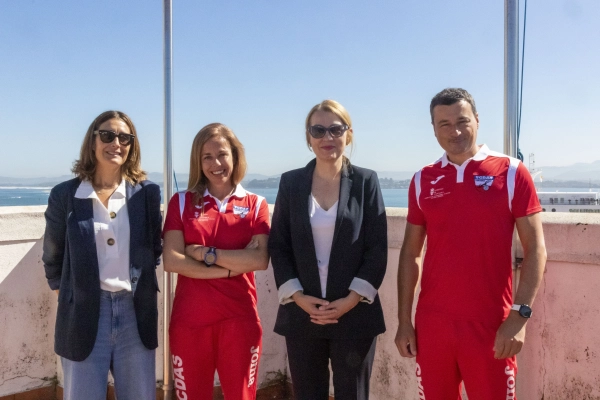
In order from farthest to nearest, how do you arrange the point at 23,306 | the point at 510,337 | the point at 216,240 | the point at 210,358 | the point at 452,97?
1. the point at 23,306
2. the point at 216,240
3. the point at 210,358
4. the point at 452,97
5. the point at 510,337

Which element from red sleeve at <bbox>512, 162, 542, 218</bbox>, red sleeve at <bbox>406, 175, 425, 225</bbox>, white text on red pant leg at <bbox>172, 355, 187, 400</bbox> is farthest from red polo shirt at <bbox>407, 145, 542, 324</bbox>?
white text on red pant leg at <bbox>172, 355, 187, 400</bbox>

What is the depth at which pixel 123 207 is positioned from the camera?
243 cm

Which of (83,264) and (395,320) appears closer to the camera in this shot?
(83,264)

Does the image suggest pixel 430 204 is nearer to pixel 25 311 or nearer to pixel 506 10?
pixel 506 10

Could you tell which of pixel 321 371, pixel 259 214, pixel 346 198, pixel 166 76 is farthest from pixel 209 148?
pixel 321 371

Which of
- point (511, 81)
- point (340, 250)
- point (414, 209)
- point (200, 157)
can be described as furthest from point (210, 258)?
point (511, 81)

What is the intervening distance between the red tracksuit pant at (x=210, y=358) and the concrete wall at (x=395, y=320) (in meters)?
1.16

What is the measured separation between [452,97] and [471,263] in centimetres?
71

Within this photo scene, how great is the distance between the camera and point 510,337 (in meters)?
1.99

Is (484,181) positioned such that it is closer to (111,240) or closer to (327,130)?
(327,130)

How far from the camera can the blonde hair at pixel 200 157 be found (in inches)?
102

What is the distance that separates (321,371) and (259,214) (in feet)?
2.69

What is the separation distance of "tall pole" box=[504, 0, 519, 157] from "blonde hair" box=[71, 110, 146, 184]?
1856 millimetres

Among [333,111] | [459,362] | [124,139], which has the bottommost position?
[459,362]
